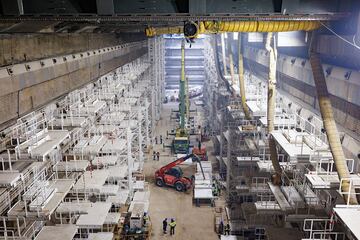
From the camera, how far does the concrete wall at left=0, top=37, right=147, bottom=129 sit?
25.0 feet

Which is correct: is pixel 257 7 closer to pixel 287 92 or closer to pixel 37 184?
pixel 37 184

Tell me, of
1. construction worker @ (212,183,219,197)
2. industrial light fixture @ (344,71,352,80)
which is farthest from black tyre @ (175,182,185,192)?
industrial light fixture @ (344,71,352,80)

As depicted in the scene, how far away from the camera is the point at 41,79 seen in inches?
364

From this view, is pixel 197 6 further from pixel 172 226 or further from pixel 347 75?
pixel 172 226

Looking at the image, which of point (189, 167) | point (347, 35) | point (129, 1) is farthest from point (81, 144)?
point (189, 167)

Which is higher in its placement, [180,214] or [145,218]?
[145,218]

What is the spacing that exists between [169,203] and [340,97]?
12231 mm

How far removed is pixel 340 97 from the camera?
11.4 metres

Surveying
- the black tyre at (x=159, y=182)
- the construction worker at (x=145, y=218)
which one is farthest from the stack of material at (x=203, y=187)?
the construction worker at (x=145, y=218)

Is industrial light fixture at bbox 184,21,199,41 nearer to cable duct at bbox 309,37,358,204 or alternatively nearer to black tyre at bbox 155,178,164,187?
cable duct at bbox 309,37,358,204

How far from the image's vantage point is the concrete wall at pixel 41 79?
7617mm

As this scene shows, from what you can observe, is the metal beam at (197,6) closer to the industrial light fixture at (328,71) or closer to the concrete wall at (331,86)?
the concrete wall at (331,86)

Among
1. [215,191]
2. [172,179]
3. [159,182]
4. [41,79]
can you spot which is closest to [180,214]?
[215,191]

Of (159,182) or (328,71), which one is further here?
(159,182)
